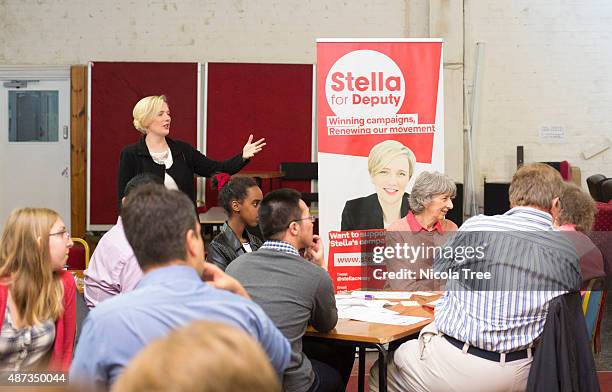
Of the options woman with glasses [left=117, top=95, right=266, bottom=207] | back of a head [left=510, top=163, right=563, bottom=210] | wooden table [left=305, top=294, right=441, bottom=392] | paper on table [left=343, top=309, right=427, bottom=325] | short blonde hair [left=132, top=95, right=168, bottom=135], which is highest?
short blonde hair [left=132, top=95, right=168, bottom=135]

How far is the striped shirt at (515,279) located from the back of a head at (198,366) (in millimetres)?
2364

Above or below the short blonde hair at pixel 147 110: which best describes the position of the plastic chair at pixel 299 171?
below

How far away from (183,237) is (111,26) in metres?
8.61

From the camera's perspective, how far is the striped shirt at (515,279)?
3.22m

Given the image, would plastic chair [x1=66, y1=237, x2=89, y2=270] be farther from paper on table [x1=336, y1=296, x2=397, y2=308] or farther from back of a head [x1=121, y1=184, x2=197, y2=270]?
back of a head [x1=121, y1=184, x2=197, y2=270]

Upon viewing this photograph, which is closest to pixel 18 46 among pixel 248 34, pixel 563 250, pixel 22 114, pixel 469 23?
pixel 22 114

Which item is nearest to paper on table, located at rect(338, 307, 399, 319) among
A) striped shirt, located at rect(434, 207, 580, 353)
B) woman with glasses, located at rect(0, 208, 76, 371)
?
striped shirt, located at rect(434, 207, 580, 353)

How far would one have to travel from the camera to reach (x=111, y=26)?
32.8 ft

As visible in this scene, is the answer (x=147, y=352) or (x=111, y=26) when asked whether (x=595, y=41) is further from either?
(x=147, y=352)

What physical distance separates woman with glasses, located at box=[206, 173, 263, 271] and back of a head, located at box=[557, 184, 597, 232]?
5.24ft

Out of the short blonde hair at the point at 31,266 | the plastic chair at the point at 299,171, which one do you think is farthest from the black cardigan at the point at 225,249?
the plastic chair at the point at 299,171

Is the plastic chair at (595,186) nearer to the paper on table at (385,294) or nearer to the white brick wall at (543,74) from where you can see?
the white brick wall at (543,74)

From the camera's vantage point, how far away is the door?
10.1 metres

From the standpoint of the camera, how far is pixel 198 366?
95 centimetres
